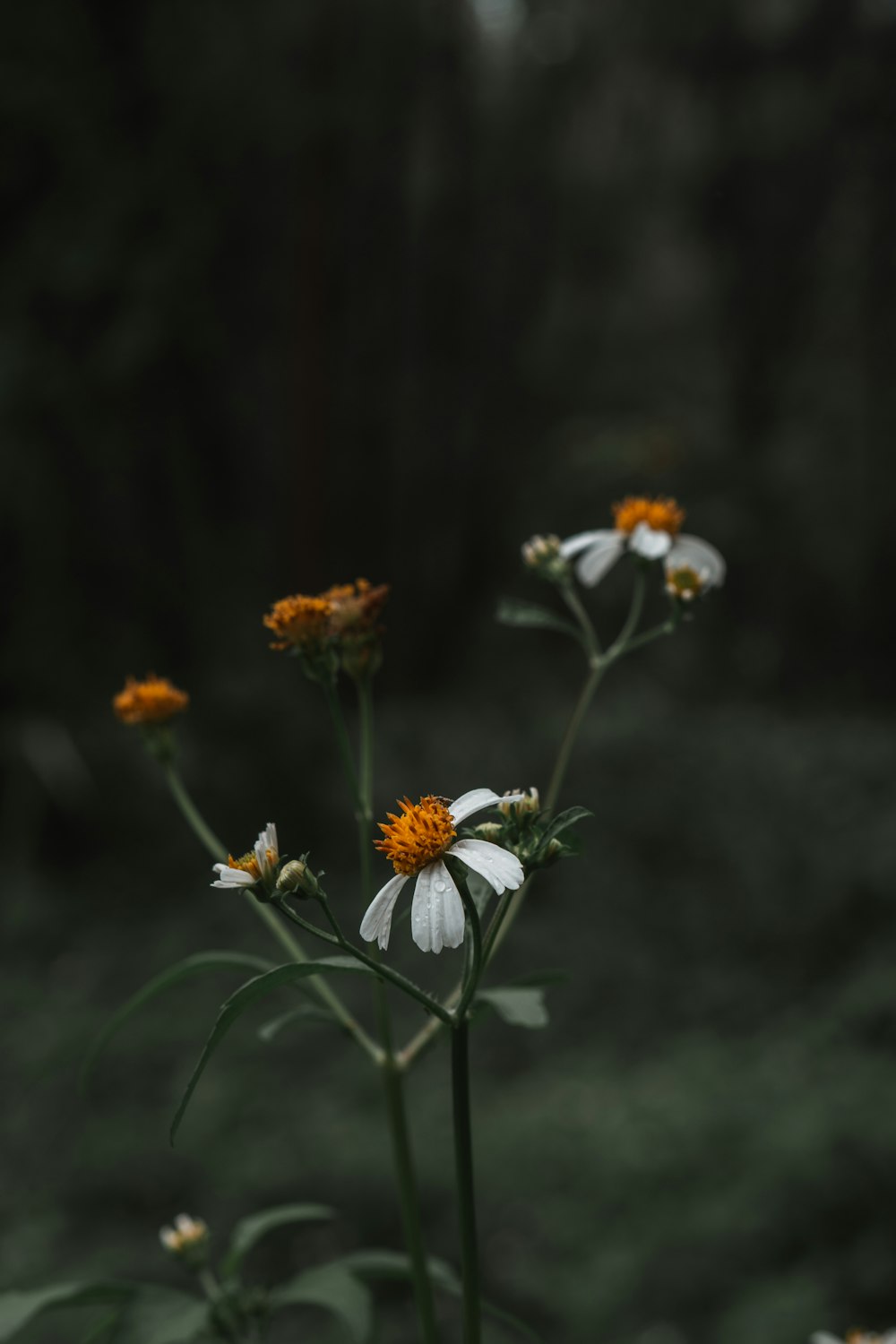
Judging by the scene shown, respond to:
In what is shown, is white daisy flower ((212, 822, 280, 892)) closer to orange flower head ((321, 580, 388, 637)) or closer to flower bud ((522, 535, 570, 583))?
orange flower head ((321, 580, 388, 637))

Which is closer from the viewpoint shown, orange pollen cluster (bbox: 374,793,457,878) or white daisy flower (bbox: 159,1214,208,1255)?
orange pollen cluster (bbox: 374,793,457,878)

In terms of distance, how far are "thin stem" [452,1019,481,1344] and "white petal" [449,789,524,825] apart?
10 cm

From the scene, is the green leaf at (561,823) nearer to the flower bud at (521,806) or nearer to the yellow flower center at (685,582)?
the flower bud at (521,806)

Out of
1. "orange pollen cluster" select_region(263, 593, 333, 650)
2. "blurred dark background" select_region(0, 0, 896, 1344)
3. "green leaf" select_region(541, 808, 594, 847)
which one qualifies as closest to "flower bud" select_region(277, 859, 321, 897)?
"green leaf" select_region(541, 808, 594, 847)

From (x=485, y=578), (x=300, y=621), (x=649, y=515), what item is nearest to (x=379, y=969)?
(x=300, y=621)

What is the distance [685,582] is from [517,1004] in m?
0.35

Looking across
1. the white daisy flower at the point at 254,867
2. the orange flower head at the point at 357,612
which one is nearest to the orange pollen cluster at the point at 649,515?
the orange flower head at the point at 357,612

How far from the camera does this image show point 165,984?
2.58 feet

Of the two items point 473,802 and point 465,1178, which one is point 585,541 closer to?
point 473,802

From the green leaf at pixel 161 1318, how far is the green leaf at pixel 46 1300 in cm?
2

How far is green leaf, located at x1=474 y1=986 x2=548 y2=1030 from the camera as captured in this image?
2.12ft

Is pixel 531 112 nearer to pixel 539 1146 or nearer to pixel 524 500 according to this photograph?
pixel 524 500

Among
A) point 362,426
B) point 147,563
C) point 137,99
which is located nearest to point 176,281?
point 137,99

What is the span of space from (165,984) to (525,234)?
9.27m
